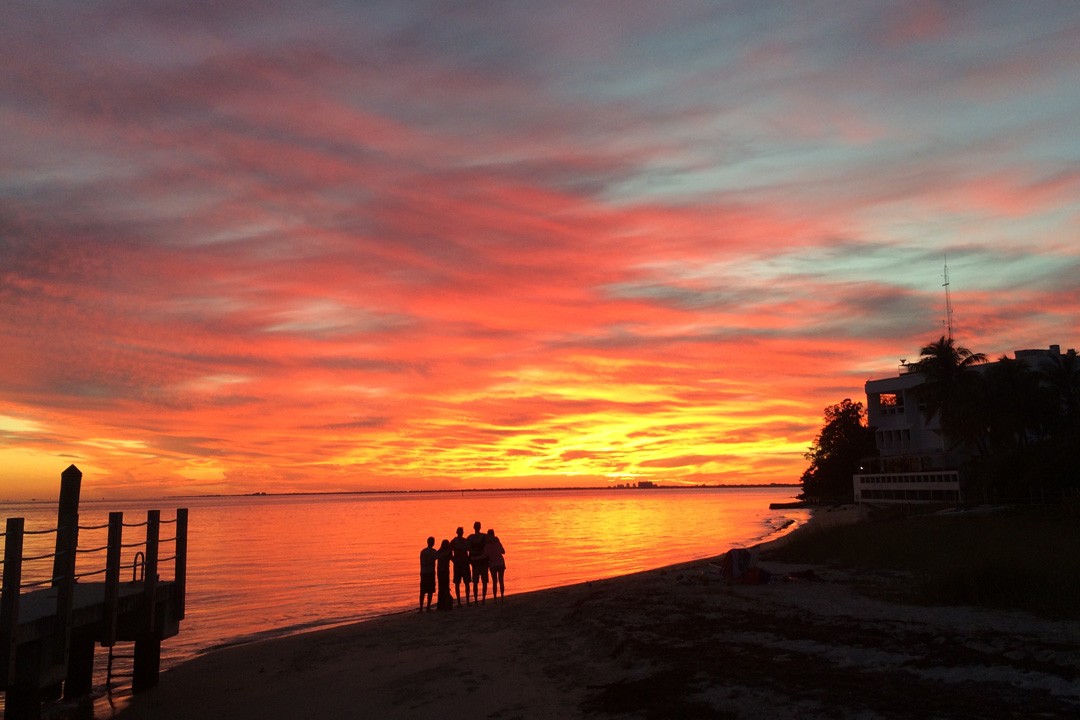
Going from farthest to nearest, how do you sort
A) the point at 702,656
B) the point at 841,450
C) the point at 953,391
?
1. the point at 841,450
2. the point at 953,391
3. the point at 702,656

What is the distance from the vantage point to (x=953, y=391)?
65688 mm

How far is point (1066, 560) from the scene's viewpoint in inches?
818

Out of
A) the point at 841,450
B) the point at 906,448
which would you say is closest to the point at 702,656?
the point at 906,448

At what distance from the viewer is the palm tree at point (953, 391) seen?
5919 cm

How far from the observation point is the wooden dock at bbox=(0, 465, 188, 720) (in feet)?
37.6

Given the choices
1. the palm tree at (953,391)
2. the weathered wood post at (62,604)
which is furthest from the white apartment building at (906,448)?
the weathered wood post at (62,604)

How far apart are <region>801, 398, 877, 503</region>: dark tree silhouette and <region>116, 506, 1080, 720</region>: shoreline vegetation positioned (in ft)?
279

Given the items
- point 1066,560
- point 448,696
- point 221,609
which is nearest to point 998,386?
point 1066,560

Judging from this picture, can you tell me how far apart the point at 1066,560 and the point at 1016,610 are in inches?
295

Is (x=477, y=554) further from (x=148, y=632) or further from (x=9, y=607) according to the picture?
(x=9, y=607)

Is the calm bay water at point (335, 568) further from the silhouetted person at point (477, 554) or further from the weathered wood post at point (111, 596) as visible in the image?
the silhouetted person at point (477, 554)

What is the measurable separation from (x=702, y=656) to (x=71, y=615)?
32.5 feet

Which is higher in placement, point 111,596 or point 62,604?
point 62,604

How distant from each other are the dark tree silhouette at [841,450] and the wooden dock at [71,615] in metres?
95.1
